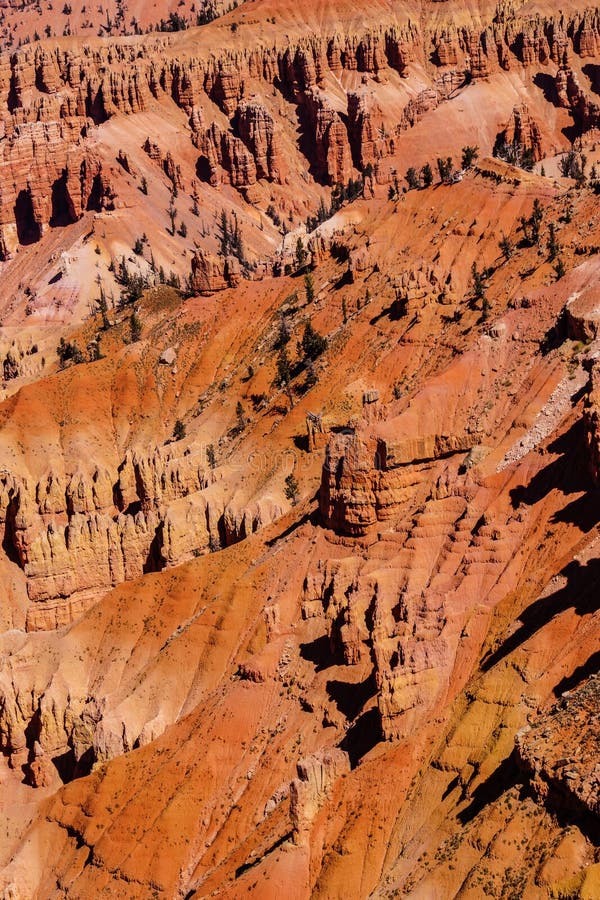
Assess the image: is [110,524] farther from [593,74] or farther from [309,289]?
[593,74]

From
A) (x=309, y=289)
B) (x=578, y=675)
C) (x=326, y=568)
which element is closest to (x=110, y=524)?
(x=309, y=289)

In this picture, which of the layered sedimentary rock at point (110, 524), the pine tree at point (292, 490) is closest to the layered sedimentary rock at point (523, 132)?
the layered sedimentary rock at point (110, 524)

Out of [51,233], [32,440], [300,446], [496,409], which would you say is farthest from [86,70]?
[496,409]

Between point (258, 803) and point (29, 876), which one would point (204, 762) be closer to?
point (258, 803)

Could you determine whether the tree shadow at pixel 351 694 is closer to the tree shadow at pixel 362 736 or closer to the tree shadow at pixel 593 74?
the tree shadow at pixel 362 736

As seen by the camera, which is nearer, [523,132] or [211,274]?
[211,274]

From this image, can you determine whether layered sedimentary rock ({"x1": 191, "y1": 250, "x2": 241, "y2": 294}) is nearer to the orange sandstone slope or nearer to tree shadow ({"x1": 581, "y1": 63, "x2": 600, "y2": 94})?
the orange sandstone slope

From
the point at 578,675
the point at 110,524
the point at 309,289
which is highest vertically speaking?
the point at 578,675
